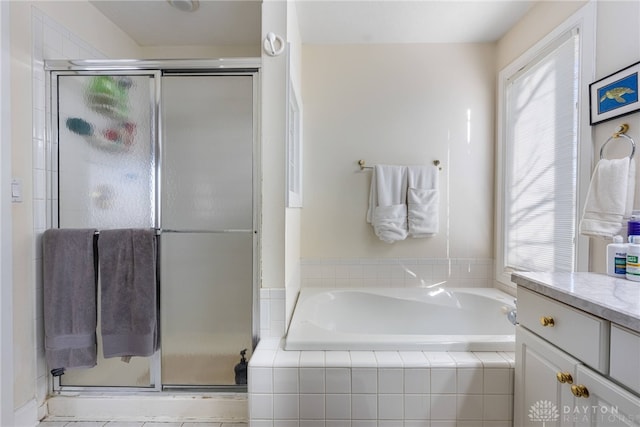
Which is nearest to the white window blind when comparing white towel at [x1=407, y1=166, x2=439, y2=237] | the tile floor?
white towel at [x1=407, y1=166, x2=439, y2=237]

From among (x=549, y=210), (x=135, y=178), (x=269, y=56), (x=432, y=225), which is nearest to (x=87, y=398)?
(x=135, y=178)

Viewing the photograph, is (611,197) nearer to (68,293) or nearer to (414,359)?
(414,359)

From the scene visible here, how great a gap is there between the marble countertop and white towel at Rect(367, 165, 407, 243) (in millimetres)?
1000

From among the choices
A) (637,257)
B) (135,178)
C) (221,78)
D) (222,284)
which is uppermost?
(221,78)

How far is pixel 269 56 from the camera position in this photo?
143 cm

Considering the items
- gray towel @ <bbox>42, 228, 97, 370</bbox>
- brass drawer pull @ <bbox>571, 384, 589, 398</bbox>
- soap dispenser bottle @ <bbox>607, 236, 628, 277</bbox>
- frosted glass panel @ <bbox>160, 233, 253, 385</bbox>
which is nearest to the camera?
brass drawer pull @ <bbox>571, 384, 589, 398</bbox>

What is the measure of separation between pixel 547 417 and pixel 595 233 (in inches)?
29.5

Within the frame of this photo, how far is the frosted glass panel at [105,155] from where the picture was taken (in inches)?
64.4

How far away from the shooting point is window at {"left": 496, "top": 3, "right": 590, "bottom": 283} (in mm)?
1519

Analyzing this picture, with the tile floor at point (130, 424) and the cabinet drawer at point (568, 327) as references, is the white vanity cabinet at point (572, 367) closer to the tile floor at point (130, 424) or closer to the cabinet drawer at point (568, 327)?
the cabinet drawer at point (568, 327)

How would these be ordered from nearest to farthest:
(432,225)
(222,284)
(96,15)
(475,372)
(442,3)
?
(475,372), (222,284), (442,3), (96,15), (432,225)

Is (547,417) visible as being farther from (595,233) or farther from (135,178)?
(135,178)

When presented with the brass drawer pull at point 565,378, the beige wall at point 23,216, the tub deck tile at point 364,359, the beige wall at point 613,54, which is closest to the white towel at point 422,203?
the beige wall at point 613,54

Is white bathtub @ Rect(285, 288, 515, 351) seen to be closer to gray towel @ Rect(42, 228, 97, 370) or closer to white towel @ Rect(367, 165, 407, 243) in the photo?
white towel @ Rect(367, 165, 407, 243)
